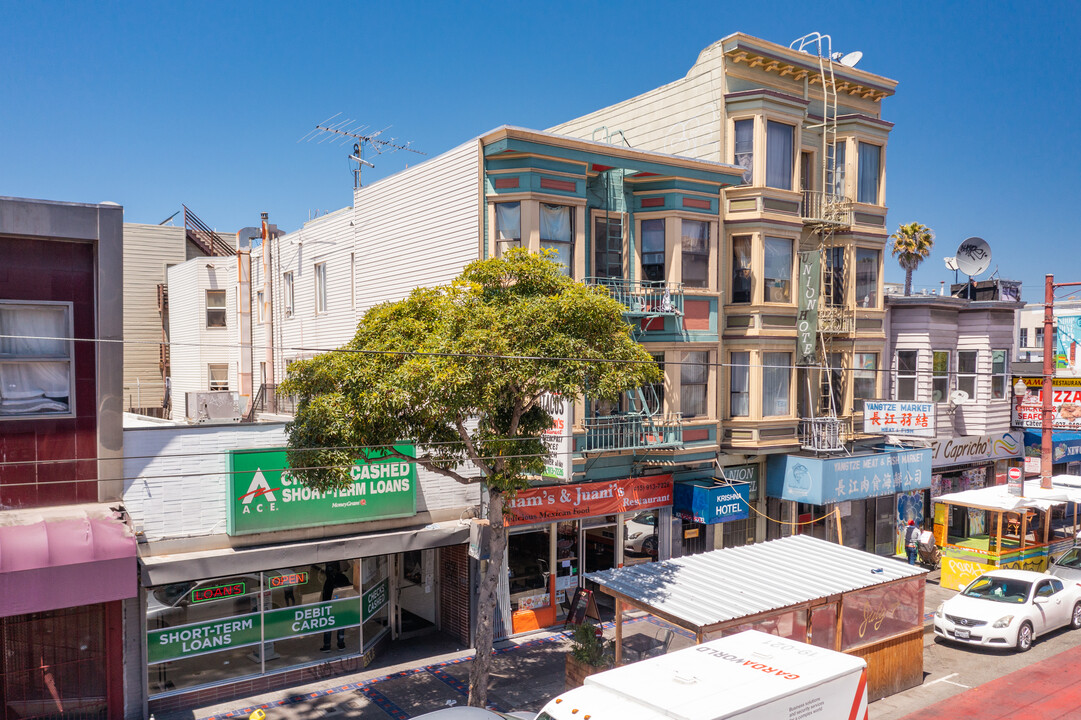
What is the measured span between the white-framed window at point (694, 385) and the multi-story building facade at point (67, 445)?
14.1 metres

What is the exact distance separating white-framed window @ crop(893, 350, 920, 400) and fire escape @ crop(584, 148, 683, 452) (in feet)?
41.1

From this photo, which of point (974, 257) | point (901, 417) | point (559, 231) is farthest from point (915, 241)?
point (559, 231)

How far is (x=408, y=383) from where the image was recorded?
1201cm

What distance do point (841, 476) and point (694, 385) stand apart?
5.56 meters

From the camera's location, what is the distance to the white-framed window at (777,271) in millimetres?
23250

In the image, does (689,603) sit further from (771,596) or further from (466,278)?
(466,278)

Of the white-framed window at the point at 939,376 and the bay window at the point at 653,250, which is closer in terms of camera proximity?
the bay window at the point at 653,250

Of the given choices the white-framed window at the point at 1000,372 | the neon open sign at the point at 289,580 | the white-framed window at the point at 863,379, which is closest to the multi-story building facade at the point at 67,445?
the neon open sign at the point at 289,580

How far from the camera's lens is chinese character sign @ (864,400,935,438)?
24.6 meters

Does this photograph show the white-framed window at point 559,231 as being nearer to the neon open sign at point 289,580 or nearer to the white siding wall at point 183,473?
the white siding wall at point 183,473

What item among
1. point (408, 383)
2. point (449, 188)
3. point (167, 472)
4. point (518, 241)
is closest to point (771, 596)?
point (408, 383)

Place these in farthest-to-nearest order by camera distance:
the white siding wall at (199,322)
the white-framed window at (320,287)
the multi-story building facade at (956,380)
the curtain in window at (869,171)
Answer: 1. the white siding wall at (199,322)
2. the multi-story building facade at (956,380)
3. the white-framed window at (320,287)
4. the curtain in window at (869,171)

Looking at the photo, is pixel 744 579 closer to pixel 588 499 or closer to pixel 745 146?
pixel 588 499

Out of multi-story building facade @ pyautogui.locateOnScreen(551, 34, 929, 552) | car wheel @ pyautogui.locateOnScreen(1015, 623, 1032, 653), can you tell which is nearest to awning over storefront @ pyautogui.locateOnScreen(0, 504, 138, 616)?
multi-story building facade @ pyautogui.locateOnScreen(551, 34, 929, 552)
